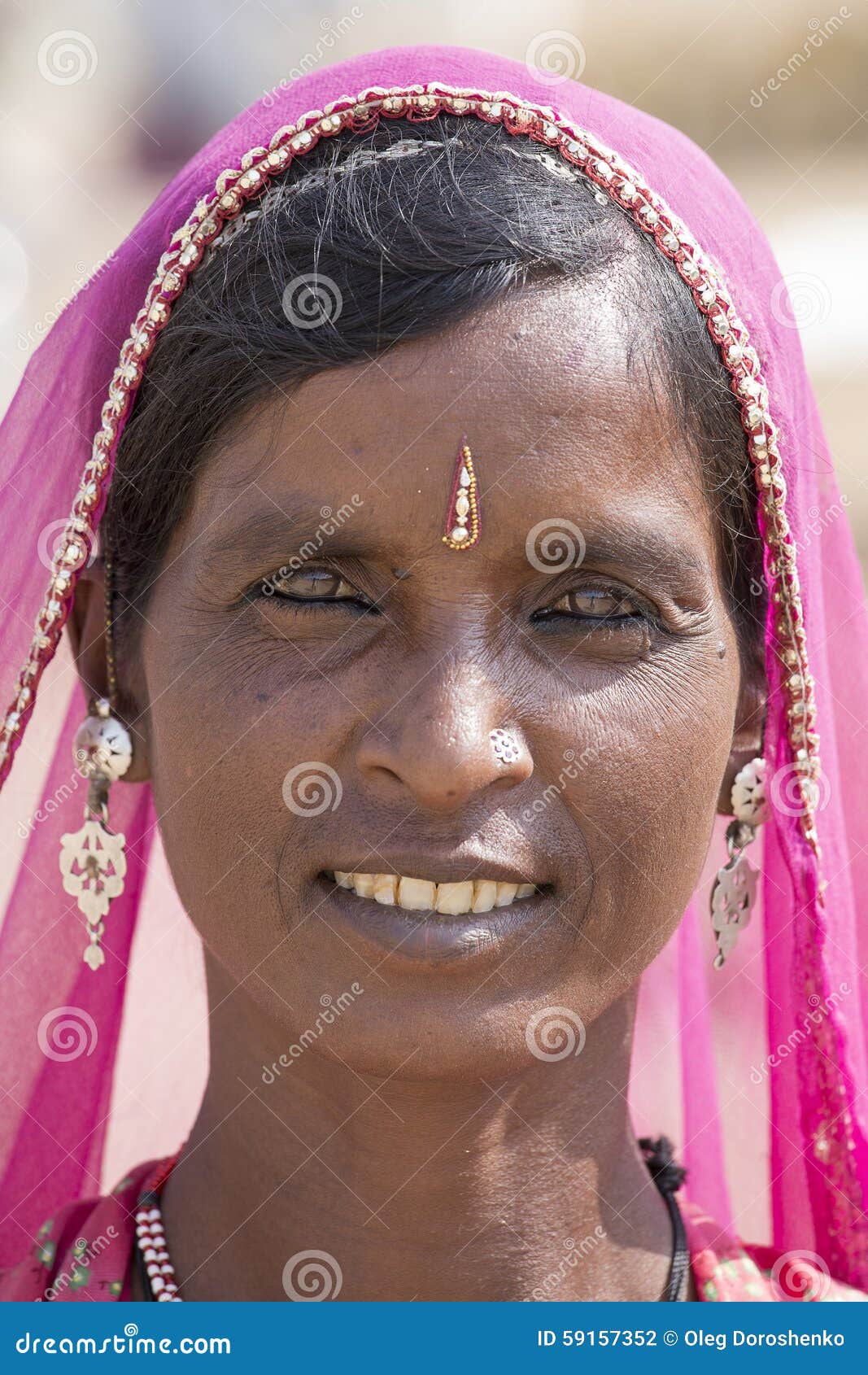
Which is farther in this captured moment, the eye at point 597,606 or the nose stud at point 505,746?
the eye at point 597,606

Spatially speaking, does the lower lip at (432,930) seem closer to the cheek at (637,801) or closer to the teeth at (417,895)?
the teeth at (417,895)

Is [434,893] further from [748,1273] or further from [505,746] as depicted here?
[748,1273]

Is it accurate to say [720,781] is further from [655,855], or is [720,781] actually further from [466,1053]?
[466,1053]

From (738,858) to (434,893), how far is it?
71 cm

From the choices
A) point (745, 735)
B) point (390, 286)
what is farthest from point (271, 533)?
point (745, 735)

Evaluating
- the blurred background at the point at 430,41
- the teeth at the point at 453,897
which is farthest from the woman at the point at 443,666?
the blurred background at the point at 430,41

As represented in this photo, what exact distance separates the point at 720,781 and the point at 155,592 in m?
1.00

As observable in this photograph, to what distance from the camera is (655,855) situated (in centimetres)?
232

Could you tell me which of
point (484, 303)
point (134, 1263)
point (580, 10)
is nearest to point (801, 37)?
point (580, 10)

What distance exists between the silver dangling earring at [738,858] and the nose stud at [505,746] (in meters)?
0.64

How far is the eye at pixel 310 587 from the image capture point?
2.32 meters

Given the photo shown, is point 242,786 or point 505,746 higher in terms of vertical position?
point 505,746

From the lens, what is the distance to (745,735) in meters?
2.71

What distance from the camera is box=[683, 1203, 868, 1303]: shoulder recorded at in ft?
8.57
